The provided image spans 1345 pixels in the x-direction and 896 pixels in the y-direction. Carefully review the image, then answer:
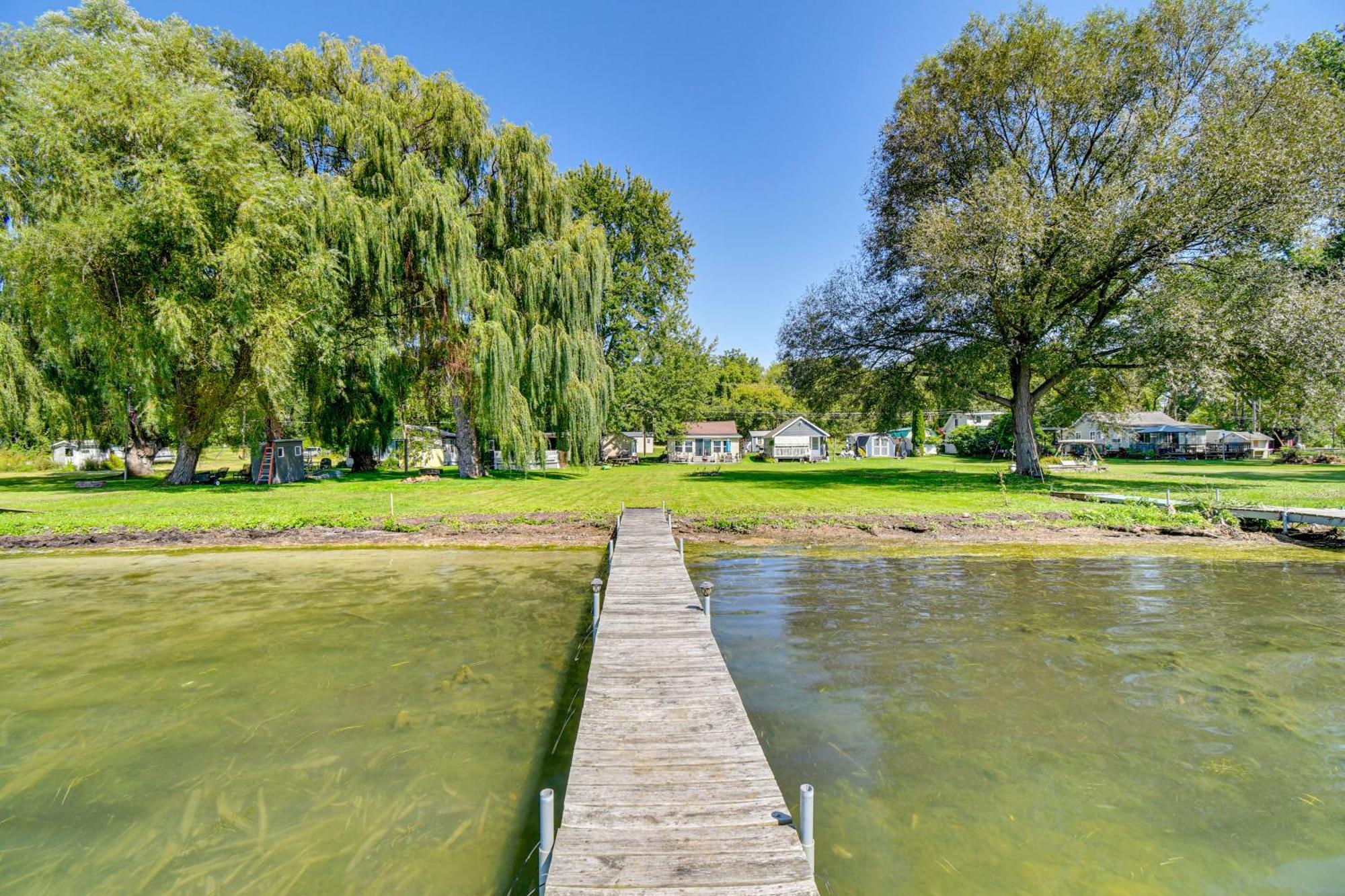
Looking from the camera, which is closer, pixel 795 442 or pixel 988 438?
pixel 795 442

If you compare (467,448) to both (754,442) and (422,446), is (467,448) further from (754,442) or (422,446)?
(754,442)

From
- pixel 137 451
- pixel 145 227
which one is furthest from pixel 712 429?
pixel 145 227

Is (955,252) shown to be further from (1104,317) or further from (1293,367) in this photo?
(1293,367)

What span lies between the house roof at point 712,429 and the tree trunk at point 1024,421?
2477cm

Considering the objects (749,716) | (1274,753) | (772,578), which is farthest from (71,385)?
(1274,753)

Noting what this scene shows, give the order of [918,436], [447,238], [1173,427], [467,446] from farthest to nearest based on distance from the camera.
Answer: [918,436] → [1173,427] → [467,446] → [447,238]

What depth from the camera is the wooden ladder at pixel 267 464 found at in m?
23.7

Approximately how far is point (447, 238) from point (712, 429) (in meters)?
28.5

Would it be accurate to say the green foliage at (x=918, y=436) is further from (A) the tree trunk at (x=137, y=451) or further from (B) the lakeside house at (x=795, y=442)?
(A) the tree trunk at (x=137, y=451)

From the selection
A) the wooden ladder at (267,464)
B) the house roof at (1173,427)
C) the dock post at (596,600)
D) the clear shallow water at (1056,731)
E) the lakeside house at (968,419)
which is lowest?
the clear shallow water at (1056,731)

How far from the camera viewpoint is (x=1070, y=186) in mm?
22188

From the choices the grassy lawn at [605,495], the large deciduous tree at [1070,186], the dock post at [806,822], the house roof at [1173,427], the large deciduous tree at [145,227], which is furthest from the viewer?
the house roof at [1173,427]

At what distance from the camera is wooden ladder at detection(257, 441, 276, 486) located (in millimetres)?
23703

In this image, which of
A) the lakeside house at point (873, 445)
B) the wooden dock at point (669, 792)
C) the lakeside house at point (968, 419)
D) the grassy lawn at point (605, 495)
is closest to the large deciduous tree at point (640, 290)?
the grassy lawn at point (605, 495)
